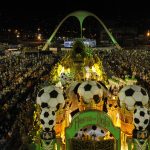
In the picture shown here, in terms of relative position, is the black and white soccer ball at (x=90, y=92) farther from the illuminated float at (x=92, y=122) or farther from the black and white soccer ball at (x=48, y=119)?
the black and white soccer ball at (x=48, y=119)

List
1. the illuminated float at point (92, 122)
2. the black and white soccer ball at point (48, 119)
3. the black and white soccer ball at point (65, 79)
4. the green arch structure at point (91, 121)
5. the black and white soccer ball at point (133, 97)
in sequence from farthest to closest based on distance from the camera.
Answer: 1. the black and white soccer ball at point (65, 79)
2. the black and white soccer ball at point (133, 97)
3. the black and white soccer ball at point (48, 119)
4. the illuminated float at point (92, 122)
5. the green arch structure at point (91, 121)

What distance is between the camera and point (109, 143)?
9.81 m

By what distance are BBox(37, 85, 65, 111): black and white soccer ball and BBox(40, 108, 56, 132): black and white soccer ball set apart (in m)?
0.21

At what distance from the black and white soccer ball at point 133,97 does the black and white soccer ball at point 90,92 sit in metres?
0.76

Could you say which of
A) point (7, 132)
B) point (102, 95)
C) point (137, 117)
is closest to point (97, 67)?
point (7, 132)

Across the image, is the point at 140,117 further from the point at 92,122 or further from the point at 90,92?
the point at 90,92

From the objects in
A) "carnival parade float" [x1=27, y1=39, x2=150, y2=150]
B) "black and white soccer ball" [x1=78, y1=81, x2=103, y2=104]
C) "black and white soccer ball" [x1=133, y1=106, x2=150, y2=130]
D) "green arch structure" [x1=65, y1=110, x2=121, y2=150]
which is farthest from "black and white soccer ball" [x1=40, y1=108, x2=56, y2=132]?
"black and white soccer ball" [x1=133, y1=106, x2=150, y2=130]

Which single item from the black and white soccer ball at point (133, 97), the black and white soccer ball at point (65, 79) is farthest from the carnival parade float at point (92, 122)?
the black and white soccer ball at point (65, 79)

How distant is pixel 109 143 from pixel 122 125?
1.06 meters

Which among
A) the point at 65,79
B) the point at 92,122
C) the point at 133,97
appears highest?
the point at 133,97

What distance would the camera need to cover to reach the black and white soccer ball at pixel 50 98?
10000mm

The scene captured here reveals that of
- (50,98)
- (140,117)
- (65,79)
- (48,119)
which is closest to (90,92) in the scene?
(50,98)

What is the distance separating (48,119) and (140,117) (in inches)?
98.1

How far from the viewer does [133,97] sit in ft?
32.7
